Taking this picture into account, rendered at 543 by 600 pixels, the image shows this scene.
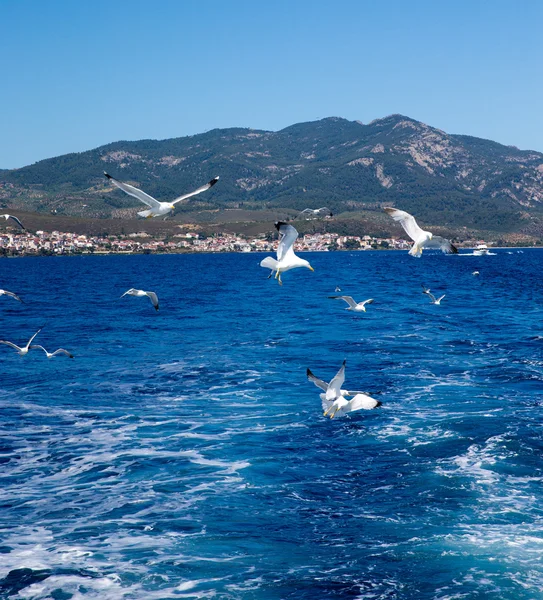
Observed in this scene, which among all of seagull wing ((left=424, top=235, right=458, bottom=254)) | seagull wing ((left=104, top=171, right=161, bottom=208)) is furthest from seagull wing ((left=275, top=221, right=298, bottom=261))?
seagull wing ((left=424, top=235, right=458, bottom=254))

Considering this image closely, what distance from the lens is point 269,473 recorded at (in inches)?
782

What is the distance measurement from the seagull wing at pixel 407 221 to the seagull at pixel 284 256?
91.3 inches

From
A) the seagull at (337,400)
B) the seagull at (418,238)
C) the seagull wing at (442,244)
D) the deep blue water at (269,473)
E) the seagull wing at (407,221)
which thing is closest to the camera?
the deep blue water at (269,473)

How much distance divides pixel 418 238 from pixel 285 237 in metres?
3.47

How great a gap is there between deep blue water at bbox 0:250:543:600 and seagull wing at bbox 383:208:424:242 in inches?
268

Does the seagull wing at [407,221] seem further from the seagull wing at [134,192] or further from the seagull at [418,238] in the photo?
the seagull wing at [134,192]

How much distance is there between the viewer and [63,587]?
540 inches

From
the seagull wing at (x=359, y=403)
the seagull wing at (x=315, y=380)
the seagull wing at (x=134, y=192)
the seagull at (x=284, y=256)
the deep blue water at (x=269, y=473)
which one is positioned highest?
A: the seagull wing at (x=134, y=192)

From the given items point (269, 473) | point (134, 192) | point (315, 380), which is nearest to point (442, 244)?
point (315, 380)

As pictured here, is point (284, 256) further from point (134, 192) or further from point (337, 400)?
point (134, 192)

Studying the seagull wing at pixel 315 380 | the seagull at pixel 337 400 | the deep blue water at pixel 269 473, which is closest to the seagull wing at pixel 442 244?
the seagull at pixel 337 400

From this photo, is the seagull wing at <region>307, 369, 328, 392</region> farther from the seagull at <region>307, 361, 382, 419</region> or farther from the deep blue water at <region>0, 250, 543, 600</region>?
the deep blue water at <region>0, 250, 543, 600</region>

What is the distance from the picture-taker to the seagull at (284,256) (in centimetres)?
1689

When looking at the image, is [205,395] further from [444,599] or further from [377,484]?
[444,599]
